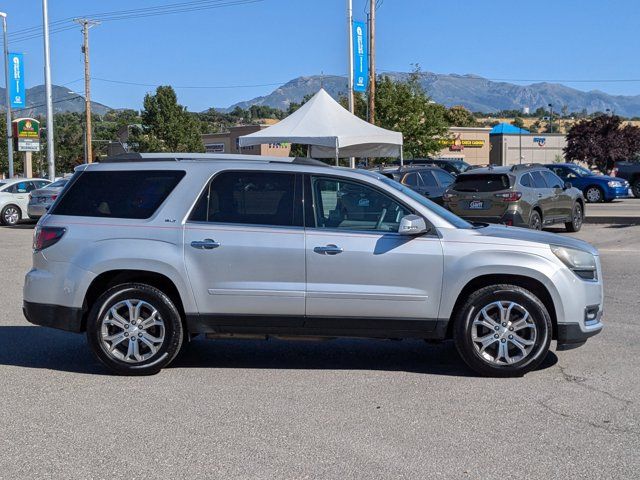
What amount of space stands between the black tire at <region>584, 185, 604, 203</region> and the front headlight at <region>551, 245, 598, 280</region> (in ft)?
82.6

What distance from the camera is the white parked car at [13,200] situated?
2584cm

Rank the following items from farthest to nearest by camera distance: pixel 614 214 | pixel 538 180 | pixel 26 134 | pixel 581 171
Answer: pixel 26 134, pixel 581 171, pixel 614 214, pixel 538 180

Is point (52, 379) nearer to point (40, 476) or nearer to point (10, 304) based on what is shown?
point (40, 476)

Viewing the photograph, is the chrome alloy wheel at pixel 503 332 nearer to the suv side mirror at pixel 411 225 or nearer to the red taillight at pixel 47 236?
the suv side mirror at pixel 411 225

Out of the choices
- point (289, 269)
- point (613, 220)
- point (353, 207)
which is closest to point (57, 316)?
point (289, 269)

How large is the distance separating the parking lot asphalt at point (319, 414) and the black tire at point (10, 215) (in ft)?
62.7

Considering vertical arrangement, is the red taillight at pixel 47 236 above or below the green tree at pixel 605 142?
below

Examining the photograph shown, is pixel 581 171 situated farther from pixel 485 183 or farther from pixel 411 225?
pixel 411 225

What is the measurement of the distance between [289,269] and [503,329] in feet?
6.08

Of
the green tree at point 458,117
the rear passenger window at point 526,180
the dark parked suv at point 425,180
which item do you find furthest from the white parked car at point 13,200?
the green tree at point 458,117

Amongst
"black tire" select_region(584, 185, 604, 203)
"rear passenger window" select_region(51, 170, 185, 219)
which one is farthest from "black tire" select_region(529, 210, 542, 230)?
"black tire" select_region(584, 185, 604, 203)

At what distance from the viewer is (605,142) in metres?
48.9

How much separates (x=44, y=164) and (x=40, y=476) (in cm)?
7611

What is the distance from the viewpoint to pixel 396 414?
5.65 metres
